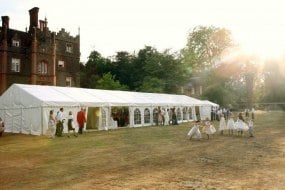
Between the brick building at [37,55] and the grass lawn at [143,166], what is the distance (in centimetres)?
2671

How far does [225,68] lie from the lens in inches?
2603

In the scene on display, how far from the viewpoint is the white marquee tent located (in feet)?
76.6

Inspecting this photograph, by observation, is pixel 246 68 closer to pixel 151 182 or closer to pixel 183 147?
pixel 183 147

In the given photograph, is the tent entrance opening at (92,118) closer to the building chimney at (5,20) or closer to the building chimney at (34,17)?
the building chimney at (5,20)

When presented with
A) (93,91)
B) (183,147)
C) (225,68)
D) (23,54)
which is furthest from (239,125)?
(225,68)

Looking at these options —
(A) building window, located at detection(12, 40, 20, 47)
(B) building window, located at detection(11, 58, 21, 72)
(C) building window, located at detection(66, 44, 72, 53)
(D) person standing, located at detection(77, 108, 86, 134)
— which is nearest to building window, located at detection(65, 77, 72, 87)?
(C) building window, located at detection(66, 44, 72, 53)

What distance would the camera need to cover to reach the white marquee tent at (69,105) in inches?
920

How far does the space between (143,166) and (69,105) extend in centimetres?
1395

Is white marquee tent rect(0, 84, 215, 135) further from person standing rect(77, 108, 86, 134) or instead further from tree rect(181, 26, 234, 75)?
tree rect(181, 26, 234, 75)

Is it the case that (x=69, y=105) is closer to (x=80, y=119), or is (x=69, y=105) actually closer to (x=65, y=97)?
(x=65, y=97)

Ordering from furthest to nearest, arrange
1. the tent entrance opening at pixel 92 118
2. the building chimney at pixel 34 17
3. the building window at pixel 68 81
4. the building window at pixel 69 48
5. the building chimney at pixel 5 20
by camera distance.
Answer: the building window at pixel 69 48
the building window at pixel 68 81
the building chimney at pixel 34 17
the building chimney at pixel 5 20
the tent entrance opening at pixel 92 118

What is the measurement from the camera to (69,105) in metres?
24.6

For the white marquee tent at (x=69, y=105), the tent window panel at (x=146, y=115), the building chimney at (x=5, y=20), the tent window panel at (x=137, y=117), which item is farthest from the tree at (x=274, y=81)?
the building chimney at (x=5, y=20)

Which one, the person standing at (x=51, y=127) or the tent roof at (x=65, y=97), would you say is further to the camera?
the tent roof at (x=65, y=97)
